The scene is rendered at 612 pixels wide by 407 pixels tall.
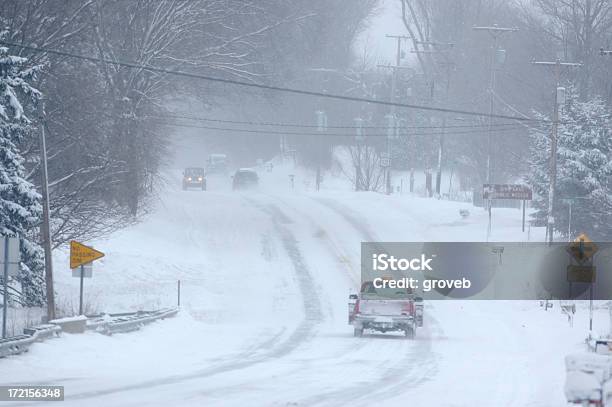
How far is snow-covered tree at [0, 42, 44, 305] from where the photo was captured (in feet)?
94.9

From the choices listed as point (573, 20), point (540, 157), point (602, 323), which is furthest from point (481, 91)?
point (602, 323)

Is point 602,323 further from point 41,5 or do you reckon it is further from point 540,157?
point 41,5

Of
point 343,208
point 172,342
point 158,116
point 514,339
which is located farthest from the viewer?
point 343,208

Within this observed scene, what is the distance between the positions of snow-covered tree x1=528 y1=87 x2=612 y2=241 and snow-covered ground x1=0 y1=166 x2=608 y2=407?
3818 mm

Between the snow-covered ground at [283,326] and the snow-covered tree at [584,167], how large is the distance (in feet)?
12.5

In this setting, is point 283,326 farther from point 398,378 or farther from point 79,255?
point 398,378

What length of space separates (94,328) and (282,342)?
17.9ft

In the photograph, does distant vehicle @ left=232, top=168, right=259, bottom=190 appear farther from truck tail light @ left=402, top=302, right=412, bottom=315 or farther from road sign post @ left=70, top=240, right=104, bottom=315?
road sign post @ left=70, top=240, right=104, bottom=315

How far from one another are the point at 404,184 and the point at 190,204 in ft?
136

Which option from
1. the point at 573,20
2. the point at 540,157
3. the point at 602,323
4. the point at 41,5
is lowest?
the point at 602,323

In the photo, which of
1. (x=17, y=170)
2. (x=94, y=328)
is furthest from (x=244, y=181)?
(x=94, y=328)

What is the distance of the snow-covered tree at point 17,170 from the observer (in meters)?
28.9

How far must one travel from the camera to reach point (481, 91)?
89812mm

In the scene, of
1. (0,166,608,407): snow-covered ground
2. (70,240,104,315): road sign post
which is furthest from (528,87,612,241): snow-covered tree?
(70,240,104,315): road sign post
